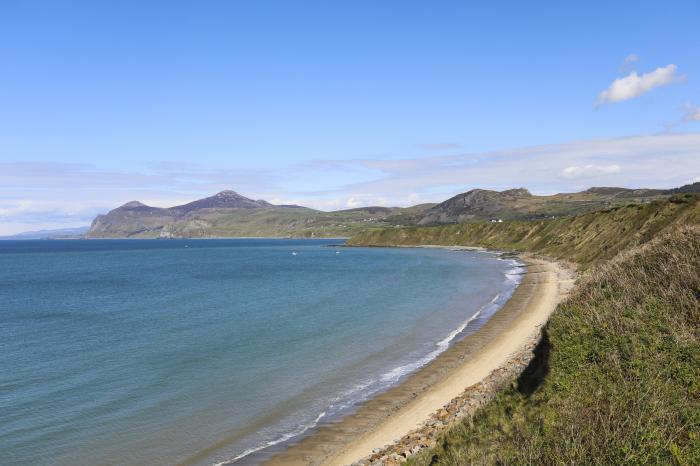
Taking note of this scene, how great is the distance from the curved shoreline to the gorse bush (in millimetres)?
4092

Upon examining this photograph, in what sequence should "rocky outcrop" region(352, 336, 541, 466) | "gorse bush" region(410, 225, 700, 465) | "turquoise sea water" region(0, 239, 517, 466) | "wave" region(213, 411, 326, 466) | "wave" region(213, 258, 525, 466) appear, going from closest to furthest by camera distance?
1. "gorse bush" region(410, 225, 700, 465)
2. "rocky outcrop" region(352, 336, 541, 466)
3. "wave" region(213, 411, 326, 466)
4. "wave" region(213, 258, 525, 466)
5. "turquoise sea water" region(0, 239, 517, 466)

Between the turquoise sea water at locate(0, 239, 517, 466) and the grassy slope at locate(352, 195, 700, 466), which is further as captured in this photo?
the turquoise sea water at locate(0, 239, 517, 466)

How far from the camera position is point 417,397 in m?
25.6

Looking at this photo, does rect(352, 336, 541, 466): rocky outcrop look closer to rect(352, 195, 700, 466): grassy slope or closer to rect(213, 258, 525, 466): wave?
rect(352, 195, 700, 466): grassy slope

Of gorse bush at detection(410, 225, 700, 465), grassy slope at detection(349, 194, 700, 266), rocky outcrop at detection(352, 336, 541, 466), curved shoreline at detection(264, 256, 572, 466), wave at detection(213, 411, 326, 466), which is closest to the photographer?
gorse bush at detection(410, 225, 700, 465)

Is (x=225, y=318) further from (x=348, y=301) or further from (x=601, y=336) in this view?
(x=601, y=336)

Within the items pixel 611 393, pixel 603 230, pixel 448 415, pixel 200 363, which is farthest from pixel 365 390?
pixel 603 230

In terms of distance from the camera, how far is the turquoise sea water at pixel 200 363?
70.8ft

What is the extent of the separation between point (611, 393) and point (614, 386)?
50 centimetres

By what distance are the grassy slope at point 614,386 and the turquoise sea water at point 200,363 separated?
30.0 ft

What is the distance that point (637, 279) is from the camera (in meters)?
27.9

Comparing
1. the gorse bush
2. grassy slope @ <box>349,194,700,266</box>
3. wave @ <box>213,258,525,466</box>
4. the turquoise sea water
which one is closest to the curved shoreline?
wave @ <box>213,258,525,466</box>

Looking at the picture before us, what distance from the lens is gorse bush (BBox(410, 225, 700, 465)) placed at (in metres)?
11.8

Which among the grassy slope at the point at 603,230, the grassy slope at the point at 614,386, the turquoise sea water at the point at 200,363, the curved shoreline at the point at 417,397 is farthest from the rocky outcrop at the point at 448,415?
the grassy slope at the point at 603,230
